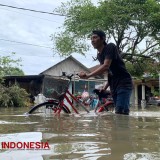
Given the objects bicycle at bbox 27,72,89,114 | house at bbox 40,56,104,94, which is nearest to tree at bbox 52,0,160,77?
house at bbox 40,56,104,94

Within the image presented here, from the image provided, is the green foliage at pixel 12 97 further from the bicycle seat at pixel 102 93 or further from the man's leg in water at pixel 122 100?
the man's leg in water at pixel 122 100

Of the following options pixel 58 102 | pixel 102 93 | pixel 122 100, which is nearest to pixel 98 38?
pixel 122 100

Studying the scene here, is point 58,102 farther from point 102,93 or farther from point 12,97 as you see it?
point 12,97

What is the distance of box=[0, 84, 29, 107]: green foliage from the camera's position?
19.6 meters

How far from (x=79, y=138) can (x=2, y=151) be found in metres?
1.04

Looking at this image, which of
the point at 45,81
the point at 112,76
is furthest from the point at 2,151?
the point at 45,81

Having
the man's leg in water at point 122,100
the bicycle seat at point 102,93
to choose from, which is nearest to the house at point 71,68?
the bicycle seat at point 102,93

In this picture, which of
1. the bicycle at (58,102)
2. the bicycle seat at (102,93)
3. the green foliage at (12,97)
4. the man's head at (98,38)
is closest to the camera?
the man's head at (98,38)

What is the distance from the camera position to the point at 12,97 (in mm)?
20734

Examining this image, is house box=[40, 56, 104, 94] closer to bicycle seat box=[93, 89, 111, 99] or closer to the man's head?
bicycle seat box=[93, 89, 111, 99]

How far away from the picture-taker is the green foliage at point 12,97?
64.4ft

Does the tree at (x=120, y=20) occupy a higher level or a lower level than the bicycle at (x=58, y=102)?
higher

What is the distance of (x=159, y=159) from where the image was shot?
8.59 ft

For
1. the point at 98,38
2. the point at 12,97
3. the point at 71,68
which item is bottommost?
the point at 12,97
